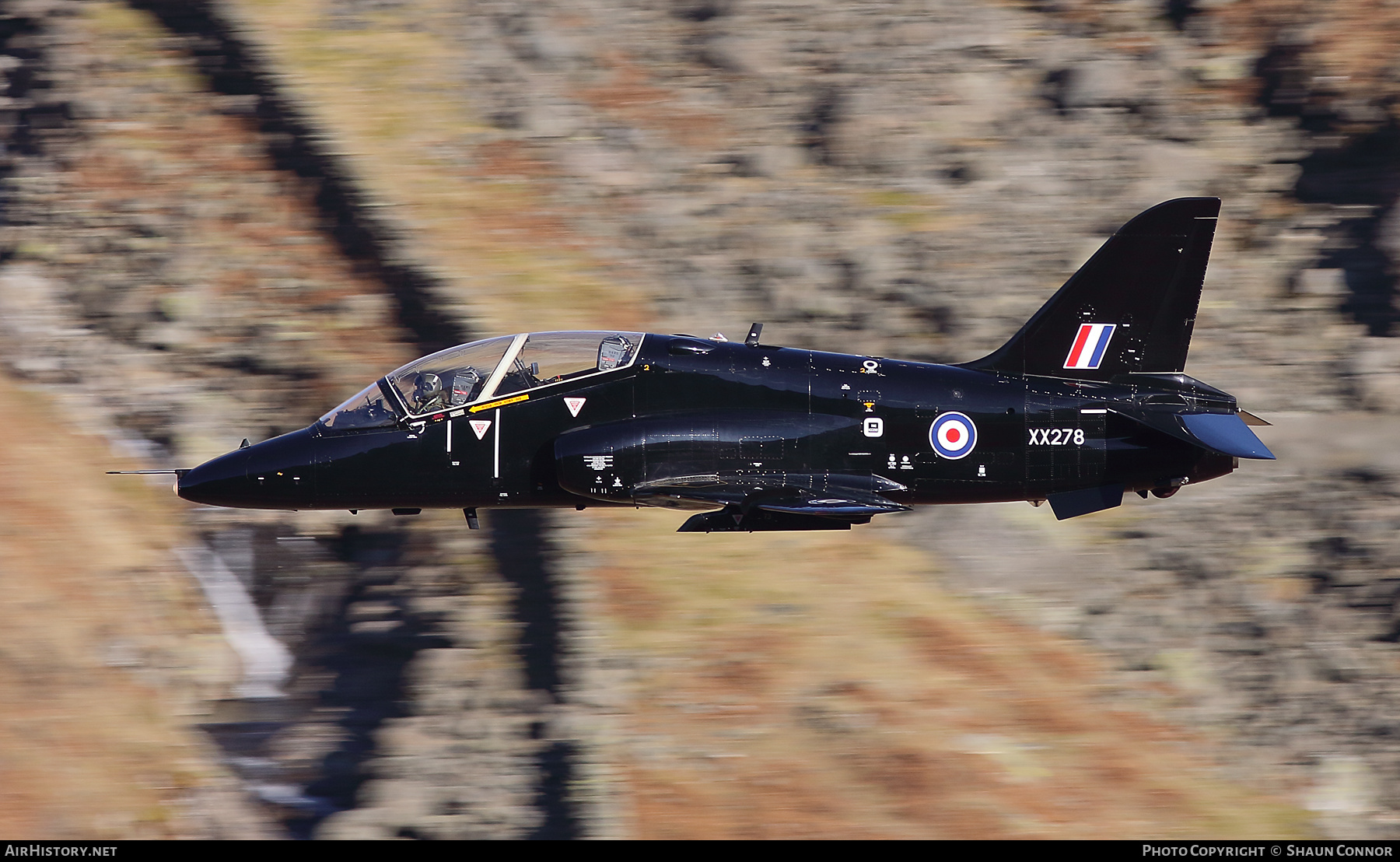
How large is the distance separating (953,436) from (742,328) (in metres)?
8.92

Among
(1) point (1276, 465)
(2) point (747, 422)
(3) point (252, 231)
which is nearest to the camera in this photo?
(2) point (747, 422)

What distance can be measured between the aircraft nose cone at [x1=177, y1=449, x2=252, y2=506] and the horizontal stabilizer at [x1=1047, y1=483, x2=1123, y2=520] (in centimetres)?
1032

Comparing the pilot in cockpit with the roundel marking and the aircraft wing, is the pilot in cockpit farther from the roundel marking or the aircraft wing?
the roundel marking

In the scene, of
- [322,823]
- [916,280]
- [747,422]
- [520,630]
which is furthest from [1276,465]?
[322,823]

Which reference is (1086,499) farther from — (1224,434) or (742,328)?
(742,328)

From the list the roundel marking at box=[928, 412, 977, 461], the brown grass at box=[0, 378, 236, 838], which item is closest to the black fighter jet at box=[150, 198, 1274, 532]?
the roundel marking at box=[928, 412, 977, 461]

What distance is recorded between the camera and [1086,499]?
15836 mm

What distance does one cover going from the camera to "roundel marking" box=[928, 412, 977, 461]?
15531 mm

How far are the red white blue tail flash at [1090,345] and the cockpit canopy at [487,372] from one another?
222 inches

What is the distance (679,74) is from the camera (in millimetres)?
26625

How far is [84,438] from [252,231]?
17.0 feet
